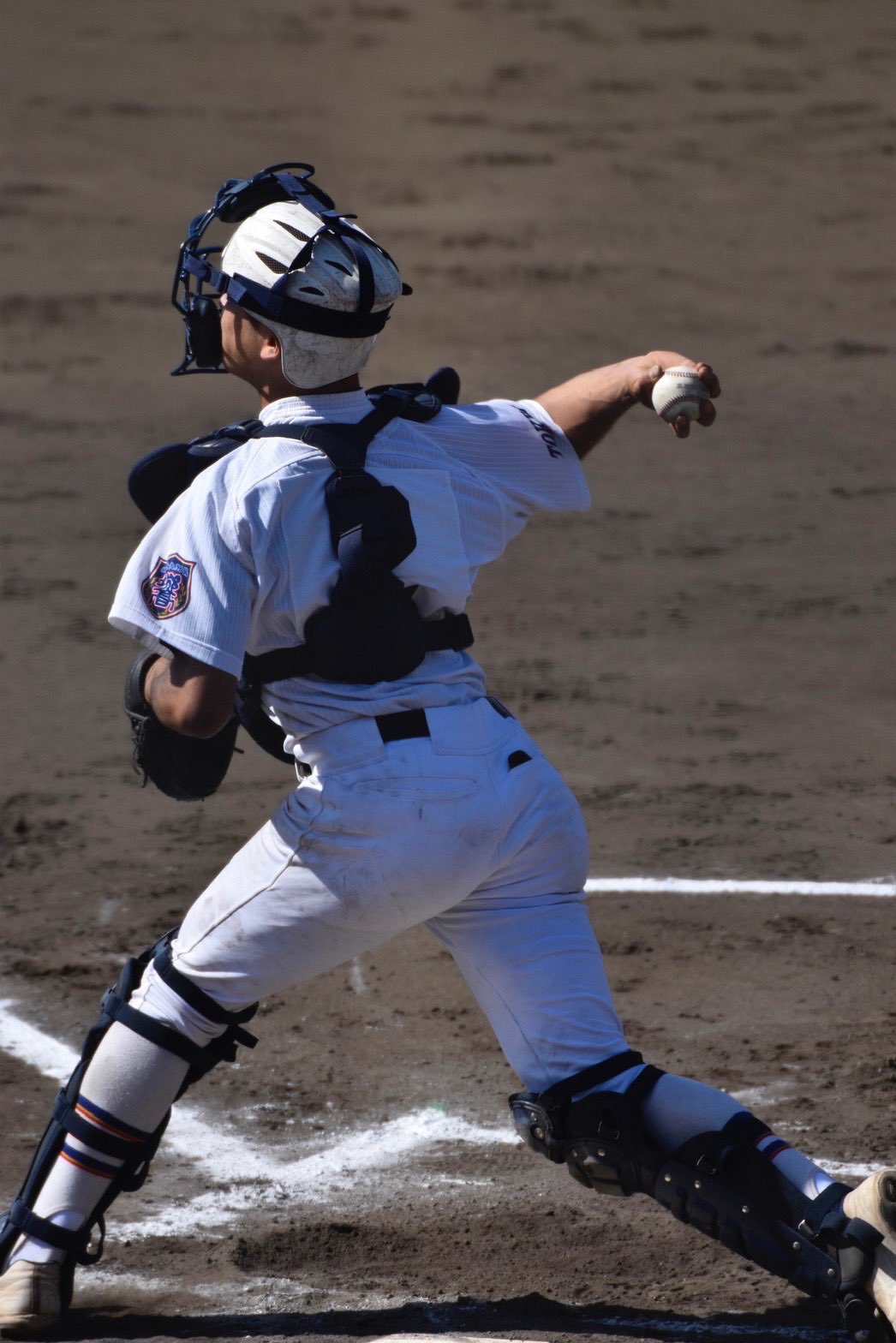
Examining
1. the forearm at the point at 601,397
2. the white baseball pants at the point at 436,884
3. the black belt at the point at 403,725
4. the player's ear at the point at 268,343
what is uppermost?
the player's ear at the point at 268,343

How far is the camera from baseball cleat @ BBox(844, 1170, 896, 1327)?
2.54 m

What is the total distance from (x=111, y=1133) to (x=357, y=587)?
0.92 meters

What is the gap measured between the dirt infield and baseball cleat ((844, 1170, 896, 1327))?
0.41 metres

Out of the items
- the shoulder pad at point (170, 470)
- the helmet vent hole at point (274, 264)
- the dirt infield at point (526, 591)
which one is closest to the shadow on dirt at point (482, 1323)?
the dirt infield at point (526, 591)

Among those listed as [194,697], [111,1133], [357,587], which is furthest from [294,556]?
[111,1133]

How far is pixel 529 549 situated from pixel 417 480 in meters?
5.11

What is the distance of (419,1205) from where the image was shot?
3.40 m

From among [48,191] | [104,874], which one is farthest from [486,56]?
[104,874]

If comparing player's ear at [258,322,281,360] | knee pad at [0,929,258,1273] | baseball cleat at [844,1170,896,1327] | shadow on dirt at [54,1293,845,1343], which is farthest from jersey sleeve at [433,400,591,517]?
shadow on dirt at [54,1293,845,1343]

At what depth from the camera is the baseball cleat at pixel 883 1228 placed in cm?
254

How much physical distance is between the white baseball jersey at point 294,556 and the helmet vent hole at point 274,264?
0.19m

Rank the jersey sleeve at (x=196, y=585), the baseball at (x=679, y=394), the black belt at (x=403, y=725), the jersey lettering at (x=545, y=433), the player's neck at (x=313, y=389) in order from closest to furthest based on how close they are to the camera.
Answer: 1. the jersey sleeve at (x=196, y=585)
2. the black belt at (x=403, y=725)
3. the player's neck at (x=313, y=389)
4. the baseball at (x=679, y=394)
5. the jersey lettering at (x=545, y=433)

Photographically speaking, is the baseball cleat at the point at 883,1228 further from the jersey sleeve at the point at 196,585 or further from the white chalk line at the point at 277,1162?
the jersey sleeve at the point at 196,585

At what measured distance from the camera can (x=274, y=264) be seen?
279cm
